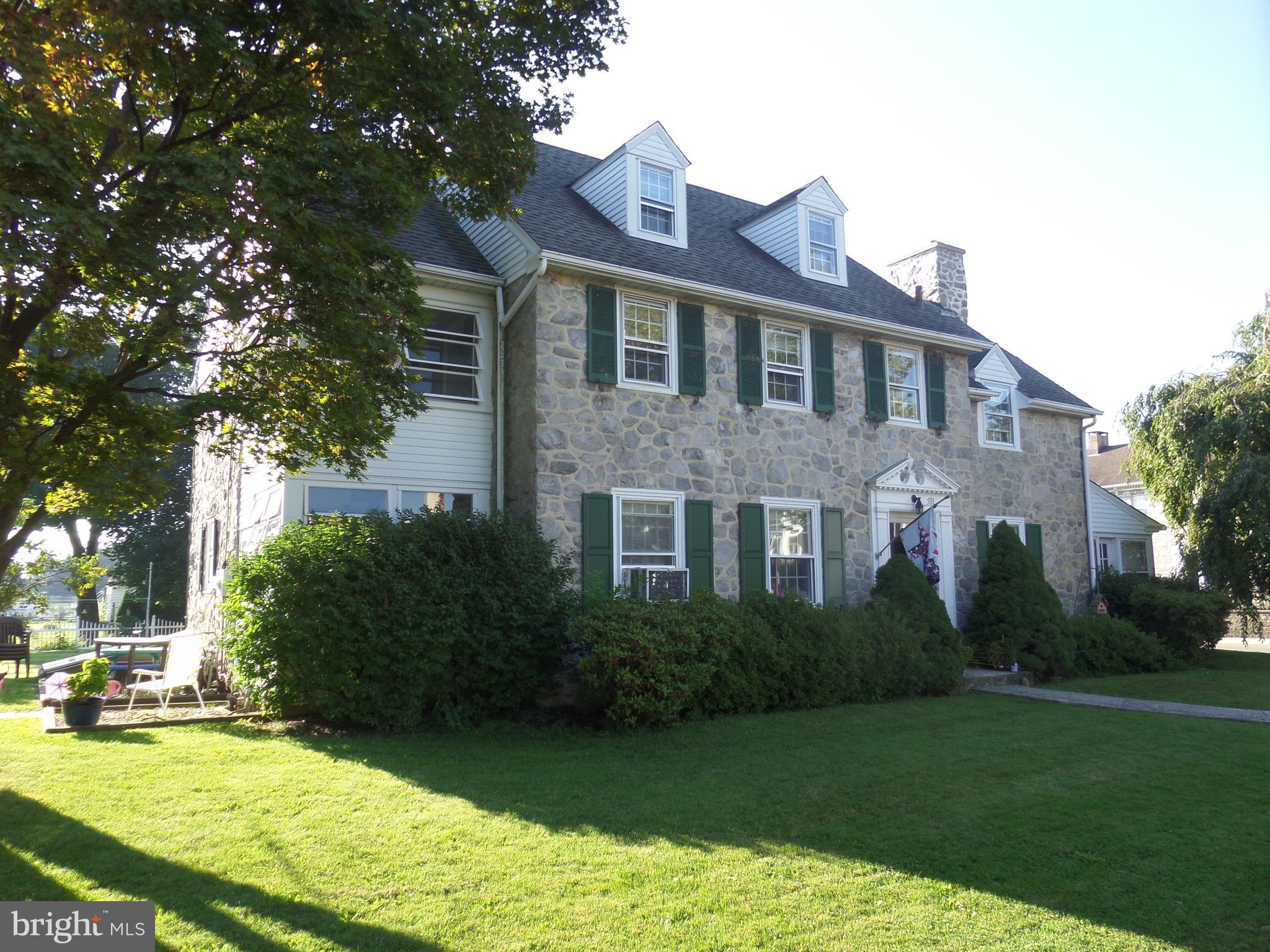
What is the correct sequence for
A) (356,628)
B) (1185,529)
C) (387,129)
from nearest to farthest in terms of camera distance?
1. (387,129)
2. (356,628)
3. (1185,529)

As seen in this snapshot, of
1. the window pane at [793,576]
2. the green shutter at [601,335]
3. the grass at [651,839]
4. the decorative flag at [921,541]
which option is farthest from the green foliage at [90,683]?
the decorative flag at [921,541]

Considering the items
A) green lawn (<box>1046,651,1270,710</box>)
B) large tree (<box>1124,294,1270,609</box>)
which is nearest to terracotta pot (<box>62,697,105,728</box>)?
green lawn (<box>1046,651,1270,710</box>)

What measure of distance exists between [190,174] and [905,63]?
5887 mm

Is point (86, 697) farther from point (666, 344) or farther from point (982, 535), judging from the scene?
point (982, 535)

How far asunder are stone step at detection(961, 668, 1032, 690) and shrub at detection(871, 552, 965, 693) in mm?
520

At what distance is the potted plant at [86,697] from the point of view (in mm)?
9062

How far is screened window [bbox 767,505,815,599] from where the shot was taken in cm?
1321

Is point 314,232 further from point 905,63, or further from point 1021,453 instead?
point 1021,453

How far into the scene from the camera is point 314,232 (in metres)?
6.42

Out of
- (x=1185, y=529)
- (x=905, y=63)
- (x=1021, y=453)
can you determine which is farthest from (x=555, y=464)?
(x=1185, y=529)

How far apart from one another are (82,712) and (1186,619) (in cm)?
1758

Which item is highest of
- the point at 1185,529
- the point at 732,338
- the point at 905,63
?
the point at 905,63

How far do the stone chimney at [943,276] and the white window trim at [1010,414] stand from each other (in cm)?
156

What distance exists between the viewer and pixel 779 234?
52.2 ft
